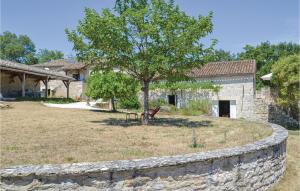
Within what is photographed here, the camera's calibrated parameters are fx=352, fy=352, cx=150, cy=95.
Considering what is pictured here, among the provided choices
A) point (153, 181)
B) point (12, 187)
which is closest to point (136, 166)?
point (153, 181)

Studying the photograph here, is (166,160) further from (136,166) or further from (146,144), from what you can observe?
(146,144)

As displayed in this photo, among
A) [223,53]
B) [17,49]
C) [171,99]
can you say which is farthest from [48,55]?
[171,99]

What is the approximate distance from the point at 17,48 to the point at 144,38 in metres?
58.9

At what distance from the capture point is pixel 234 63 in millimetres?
28359

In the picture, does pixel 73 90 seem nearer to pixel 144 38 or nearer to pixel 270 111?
pixel 270 111

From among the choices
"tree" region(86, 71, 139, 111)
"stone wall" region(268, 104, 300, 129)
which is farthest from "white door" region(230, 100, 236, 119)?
"tree" region(86, 71, 139, 111)

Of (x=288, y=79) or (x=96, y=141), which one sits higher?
(x=288, y=79)

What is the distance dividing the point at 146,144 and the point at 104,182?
3.22 metres

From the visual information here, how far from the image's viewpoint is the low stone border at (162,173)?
6082mm

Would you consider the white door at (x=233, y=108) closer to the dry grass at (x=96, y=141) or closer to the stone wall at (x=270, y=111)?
the stone wall at (x=270, y=111)

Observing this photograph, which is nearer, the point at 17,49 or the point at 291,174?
the point at 291,174

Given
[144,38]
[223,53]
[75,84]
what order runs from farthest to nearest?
[223,53], [75,84], [144,38]

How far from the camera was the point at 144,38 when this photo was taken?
13492 millimetres

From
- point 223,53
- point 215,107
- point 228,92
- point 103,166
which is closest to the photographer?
point 103,166
